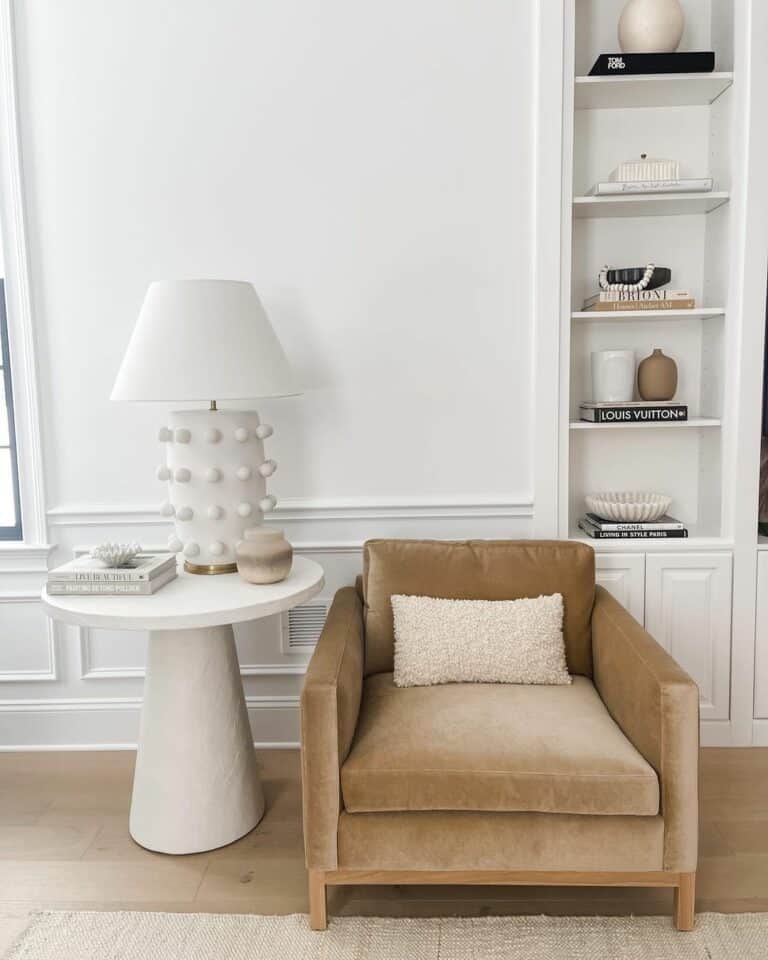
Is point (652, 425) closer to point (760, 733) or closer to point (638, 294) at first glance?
point (638, 294)

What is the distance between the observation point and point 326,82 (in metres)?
2.75

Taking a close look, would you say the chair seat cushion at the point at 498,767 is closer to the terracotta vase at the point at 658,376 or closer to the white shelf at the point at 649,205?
the terracotta vase at the point at 658,376

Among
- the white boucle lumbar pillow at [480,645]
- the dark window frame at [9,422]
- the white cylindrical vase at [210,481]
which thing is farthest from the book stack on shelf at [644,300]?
the dark window frame at [9,422]

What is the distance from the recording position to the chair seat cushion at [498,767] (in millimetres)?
1903

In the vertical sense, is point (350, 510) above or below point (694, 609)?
above

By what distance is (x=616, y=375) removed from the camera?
2.86m

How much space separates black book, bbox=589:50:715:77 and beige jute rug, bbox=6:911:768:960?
239cm

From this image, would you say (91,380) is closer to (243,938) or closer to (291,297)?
(291,297)

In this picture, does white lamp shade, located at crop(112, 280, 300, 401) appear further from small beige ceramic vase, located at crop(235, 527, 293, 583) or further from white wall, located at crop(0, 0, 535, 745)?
white wall, located at crop(0, 0, 535, 745)

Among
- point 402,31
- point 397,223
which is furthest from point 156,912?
point 402,31

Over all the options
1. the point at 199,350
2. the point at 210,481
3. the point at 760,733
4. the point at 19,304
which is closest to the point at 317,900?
the point at 210,481

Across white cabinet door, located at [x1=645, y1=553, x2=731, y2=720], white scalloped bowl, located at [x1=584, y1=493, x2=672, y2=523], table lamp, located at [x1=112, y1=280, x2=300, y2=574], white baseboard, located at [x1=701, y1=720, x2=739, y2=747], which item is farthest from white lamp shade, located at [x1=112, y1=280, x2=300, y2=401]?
white baseboard, located at [x1=701, y1=720, x2=739, y2=747]

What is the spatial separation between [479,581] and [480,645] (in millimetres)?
222

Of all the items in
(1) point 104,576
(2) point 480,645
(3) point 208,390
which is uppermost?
(3) point 208,390
